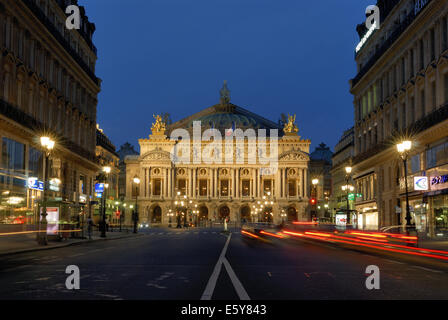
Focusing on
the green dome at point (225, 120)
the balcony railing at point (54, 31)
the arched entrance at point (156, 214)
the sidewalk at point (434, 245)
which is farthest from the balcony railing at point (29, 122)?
the green dome at point (225, 120)

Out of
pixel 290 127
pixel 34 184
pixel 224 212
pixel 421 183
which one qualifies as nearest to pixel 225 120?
pixel 290 127

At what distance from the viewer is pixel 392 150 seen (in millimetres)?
50469

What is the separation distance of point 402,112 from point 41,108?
31.3 meters

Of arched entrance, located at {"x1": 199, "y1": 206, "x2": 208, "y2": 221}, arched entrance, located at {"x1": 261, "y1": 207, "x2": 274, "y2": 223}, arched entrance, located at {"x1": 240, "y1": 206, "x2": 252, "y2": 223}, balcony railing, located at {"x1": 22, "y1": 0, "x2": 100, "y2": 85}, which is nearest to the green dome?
arched entrance, located at {"x1": 199, "y1": 206, "x2": 208, "y2": 221}

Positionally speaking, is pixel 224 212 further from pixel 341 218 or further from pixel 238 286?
pixel 238 286

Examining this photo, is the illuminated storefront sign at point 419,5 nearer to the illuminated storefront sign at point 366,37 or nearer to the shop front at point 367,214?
the illuminated storefront sign at point 366,37

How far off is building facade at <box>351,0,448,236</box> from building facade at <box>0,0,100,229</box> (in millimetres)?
25978

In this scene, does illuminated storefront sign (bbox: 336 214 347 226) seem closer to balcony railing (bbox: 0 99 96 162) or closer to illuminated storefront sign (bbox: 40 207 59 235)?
balcony railing (bbox: 0 99 96 162)

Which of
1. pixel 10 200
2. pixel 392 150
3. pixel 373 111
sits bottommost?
pixel 10 200

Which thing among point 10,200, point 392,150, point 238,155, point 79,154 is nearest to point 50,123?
point 79,154

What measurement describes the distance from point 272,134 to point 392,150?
113 meters
